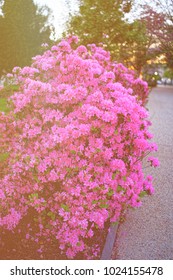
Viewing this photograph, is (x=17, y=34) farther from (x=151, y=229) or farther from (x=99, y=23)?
(x=151, y=229)

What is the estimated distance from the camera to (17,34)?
37031mm

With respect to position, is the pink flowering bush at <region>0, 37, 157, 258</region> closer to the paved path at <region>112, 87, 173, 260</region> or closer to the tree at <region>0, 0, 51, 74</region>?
the paved path at <region>112, 87, 173, 260</region>

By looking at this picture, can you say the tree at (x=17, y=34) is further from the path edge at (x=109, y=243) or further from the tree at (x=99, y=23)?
the path edge at (x=109, y=243)

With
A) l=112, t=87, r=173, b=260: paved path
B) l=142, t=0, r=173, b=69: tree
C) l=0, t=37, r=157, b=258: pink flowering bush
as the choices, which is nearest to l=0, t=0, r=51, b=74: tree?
l=142, t=0, r=173, b=69: tree

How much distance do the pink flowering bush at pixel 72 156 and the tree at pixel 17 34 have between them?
3240 centimetres

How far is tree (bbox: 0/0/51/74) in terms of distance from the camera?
3681 cm

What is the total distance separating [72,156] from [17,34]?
3484cm

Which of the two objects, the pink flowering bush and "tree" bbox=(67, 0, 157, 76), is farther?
"tree" bbox=(67, 0, 157, 76)

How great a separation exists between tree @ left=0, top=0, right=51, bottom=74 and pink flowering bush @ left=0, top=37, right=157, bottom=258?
106 ft

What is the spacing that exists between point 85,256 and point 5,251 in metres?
1.05

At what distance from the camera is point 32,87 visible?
4.77m

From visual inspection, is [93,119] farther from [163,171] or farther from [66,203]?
[163,171]

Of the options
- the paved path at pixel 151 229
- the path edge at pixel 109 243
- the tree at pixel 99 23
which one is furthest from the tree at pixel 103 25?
the path edge at pixel 109 243
